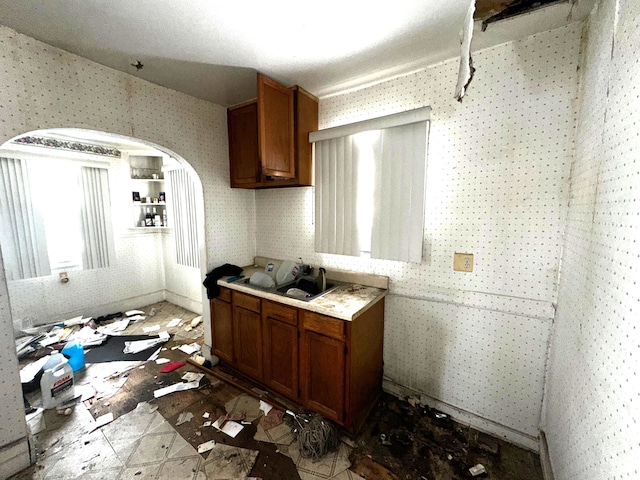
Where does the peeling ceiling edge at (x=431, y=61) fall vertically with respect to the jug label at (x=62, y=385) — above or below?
above

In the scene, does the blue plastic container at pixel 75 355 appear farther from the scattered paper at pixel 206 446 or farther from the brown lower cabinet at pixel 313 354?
the scattered paper at pixel 206 446

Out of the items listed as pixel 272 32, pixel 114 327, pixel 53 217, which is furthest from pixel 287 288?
pixel 53 217

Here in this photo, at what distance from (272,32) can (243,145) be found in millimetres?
1128

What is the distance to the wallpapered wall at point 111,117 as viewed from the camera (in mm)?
1395

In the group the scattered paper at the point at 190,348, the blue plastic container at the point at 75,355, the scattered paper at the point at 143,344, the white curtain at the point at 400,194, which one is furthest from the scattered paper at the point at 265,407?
the blue plastic container at the point at 75,355

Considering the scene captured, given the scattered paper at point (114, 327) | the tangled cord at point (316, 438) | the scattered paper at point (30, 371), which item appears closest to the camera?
the tangled cord at point (316, 438)

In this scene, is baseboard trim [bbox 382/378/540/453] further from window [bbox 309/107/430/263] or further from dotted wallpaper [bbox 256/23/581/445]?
window [bbox 309/107/430/263]

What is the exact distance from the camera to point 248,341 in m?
2.14

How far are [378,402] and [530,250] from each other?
158cm

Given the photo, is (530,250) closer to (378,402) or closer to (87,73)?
(378,402)

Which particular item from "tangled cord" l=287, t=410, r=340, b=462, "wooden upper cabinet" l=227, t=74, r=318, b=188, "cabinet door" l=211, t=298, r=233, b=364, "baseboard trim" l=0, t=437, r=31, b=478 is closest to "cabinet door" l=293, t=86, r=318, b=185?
"wooden upper cabinet" l=227, t=74, r=318, b=188

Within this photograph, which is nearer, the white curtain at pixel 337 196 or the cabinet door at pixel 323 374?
the cabinet door at pixel 323 374

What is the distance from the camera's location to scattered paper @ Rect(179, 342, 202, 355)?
2.68m

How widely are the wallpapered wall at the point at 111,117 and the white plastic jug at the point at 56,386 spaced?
517 millimetres
